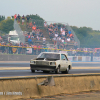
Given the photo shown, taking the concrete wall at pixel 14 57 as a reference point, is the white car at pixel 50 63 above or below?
above

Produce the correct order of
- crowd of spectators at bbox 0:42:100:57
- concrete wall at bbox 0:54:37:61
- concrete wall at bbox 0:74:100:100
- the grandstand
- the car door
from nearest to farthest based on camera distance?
concrete wall at bbox 0:74:100:100 → the car door → concrete wall at bbox 0:54:37:61 → crowd of spectators at bbox 0:42:100:57 → the grandstand

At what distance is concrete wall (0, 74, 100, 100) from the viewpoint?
7.59 metres

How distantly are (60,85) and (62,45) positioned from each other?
4694 cm

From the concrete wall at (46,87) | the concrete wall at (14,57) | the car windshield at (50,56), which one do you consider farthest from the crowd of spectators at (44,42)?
the concrete wall at (46,87)

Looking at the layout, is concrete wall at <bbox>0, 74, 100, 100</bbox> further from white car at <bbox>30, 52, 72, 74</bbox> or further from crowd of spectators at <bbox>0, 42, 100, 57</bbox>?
crowd of spectators at <bbox>0, 42, 100, 57</bbox>

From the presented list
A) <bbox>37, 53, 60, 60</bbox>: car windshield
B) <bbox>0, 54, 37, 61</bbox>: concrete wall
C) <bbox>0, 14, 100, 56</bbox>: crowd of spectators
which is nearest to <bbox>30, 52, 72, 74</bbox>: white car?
<bbox>37, 53, 60, 60</bbox>: car windshield

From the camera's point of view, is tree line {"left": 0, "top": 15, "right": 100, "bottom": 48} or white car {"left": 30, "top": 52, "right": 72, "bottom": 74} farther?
tree line {"left": 0, "top": 15, "right": 100, "bottom": 48}

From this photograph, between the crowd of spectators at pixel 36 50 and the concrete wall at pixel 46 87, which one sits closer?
the concrete wall at pixel 46 87

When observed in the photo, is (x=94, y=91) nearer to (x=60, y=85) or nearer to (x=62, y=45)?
(x=60, y=85)

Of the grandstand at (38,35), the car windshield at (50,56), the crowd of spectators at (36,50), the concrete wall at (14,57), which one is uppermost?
the grandstand at (38,35)

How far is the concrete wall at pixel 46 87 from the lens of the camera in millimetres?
7586

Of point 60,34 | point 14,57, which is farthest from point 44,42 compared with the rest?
point 14,57

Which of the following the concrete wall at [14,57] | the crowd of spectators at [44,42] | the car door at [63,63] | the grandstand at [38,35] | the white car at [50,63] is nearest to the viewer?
the white car at [50,63]

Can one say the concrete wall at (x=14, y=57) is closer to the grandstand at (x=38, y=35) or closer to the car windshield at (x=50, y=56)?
the grandstand at (x=38, y=35)
